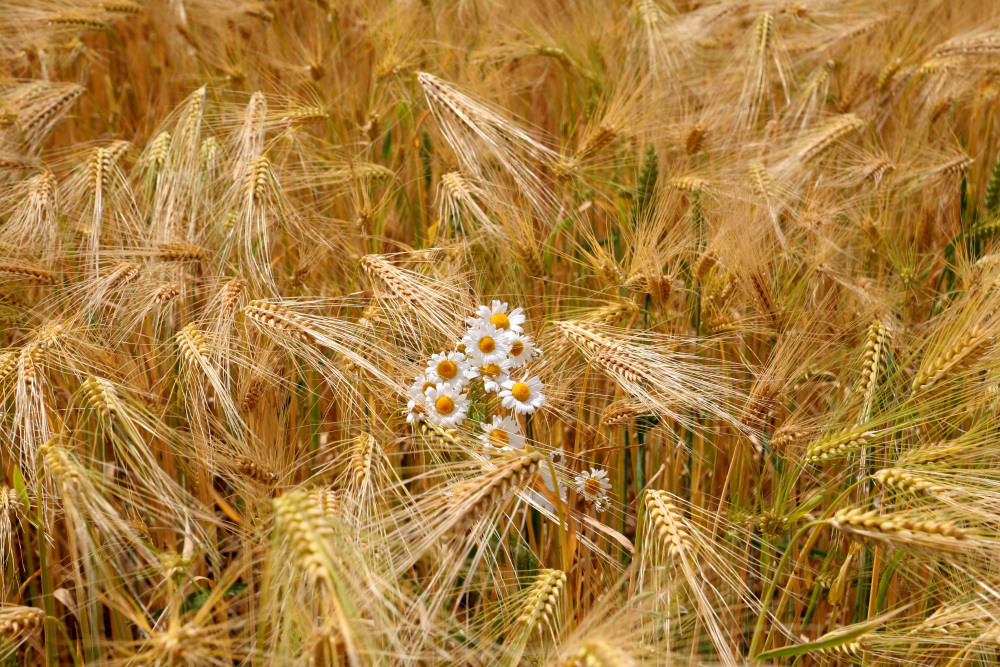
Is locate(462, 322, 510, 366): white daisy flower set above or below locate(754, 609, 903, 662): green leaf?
above

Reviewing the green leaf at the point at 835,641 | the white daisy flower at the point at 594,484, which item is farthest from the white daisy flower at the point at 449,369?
the green leaf at the point at 835,641

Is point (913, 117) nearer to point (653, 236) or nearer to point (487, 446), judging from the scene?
point (653, 236)

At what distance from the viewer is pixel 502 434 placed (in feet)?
4.73

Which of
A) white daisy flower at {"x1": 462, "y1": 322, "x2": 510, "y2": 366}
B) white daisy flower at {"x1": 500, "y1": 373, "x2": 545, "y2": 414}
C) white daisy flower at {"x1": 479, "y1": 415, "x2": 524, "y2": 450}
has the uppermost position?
white daisy flower at {"x1": 462, "y1": 322, "x2": 510, "y2": 366}

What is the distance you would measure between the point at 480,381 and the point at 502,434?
146mm

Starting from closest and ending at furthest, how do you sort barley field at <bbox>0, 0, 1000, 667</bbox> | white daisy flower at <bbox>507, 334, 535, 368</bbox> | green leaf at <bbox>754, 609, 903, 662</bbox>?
1. green leaf at <bbox>754, 609, 903, 662</bbox>
2. barley field at <bbox>0, 0, 1000, 667</bbox>
3. white daisy flower at <bbox>507, 334, 535, 368</bbox>

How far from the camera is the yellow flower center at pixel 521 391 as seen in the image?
58.2 inches

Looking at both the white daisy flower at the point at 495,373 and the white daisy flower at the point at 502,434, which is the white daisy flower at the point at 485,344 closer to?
the white daisy flower at the point at 495,373

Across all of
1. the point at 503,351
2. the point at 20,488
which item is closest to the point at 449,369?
the point at 503,351

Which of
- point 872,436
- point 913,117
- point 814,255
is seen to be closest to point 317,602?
point 872,436

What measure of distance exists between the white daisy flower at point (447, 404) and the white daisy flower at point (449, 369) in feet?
0.07

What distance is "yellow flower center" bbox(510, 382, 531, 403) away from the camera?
1.48 metres

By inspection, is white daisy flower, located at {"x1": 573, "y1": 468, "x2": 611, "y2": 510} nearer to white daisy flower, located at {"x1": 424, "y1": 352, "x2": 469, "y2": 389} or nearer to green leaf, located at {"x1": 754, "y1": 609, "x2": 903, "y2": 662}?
white daisy flower, located at {"x1": 424, "y1": 352, "x2": 469, "y2": 389}

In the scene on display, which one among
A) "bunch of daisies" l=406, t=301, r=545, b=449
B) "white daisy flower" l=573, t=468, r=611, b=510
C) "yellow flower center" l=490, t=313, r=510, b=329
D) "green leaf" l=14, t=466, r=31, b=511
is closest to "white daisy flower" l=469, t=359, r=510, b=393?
"bunch of daisies" l=406, t=301, r=545, b=449
